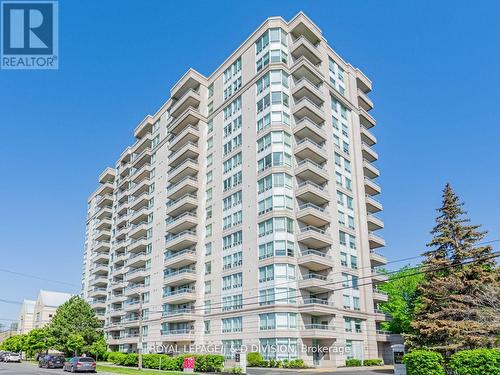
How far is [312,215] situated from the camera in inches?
2000

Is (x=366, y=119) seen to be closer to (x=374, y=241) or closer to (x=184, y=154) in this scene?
(x=374, y=241)

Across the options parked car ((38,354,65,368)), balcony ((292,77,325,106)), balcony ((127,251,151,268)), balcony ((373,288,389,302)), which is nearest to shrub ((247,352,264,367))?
balcony ((373,288,389,302))

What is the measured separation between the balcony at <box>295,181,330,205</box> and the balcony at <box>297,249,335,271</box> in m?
6.31

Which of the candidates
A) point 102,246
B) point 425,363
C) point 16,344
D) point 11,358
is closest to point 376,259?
point 425,363

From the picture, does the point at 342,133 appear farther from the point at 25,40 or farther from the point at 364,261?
the point at 25,40

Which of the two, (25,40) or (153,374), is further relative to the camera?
(153,374)

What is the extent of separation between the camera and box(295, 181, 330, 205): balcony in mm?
51438

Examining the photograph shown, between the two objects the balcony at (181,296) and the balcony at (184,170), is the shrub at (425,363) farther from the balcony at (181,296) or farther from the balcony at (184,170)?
the balcony at (184,170)

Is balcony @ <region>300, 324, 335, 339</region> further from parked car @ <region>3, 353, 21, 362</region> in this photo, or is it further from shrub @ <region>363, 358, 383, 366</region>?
parked car @ <region>3, 353, 21, 362</region>

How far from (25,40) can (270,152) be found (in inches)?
1175

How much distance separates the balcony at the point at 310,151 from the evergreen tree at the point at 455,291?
1572 centimetres

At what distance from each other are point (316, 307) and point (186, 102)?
3845 cm

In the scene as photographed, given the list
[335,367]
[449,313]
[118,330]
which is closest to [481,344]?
[449,313]

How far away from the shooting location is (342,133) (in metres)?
62.8
